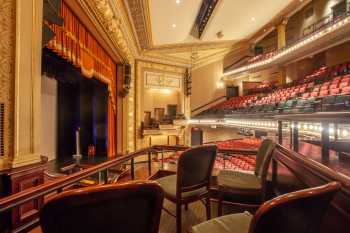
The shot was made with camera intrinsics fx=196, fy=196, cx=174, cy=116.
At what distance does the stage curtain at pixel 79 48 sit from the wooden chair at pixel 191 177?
7.91 feet

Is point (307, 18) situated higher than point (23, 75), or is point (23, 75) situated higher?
point (307, 18)

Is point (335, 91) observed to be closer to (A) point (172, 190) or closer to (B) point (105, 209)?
(A) point (172, 190)

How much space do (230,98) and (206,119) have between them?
3.26m

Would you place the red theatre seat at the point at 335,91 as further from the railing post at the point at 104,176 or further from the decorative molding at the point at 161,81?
the railing post at the point at 104,176

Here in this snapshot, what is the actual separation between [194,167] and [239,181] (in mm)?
495

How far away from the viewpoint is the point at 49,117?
5512 millimetres

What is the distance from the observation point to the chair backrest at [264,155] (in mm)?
1547

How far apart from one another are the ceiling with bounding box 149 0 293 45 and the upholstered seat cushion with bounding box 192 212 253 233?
189 inches

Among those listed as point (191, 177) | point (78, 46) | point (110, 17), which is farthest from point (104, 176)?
point (110, 17)

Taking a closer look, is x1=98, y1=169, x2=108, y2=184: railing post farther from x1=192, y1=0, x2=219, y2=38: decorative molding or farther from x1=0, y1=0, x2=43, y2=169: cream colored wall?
x1=192, y1=0, x2=219, y2=38: decorative molding

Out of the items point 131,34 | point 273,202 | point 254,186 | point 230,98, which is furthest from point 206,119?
point 273,202

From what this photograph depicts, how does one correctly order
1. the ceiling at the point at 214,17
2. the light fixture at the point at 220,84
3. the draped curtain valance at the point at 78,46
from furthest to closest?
the light fixture at the point at 220,84, the ceiling at the point at 214,17, the draped curtain valance at the point at 78,46

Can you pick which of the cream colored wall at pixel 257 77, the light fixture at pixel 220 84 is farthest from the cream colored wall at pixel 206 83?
the cream colored wall at pixel 257 77

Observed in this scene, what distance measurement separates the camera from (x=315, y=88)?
19.5 feet
